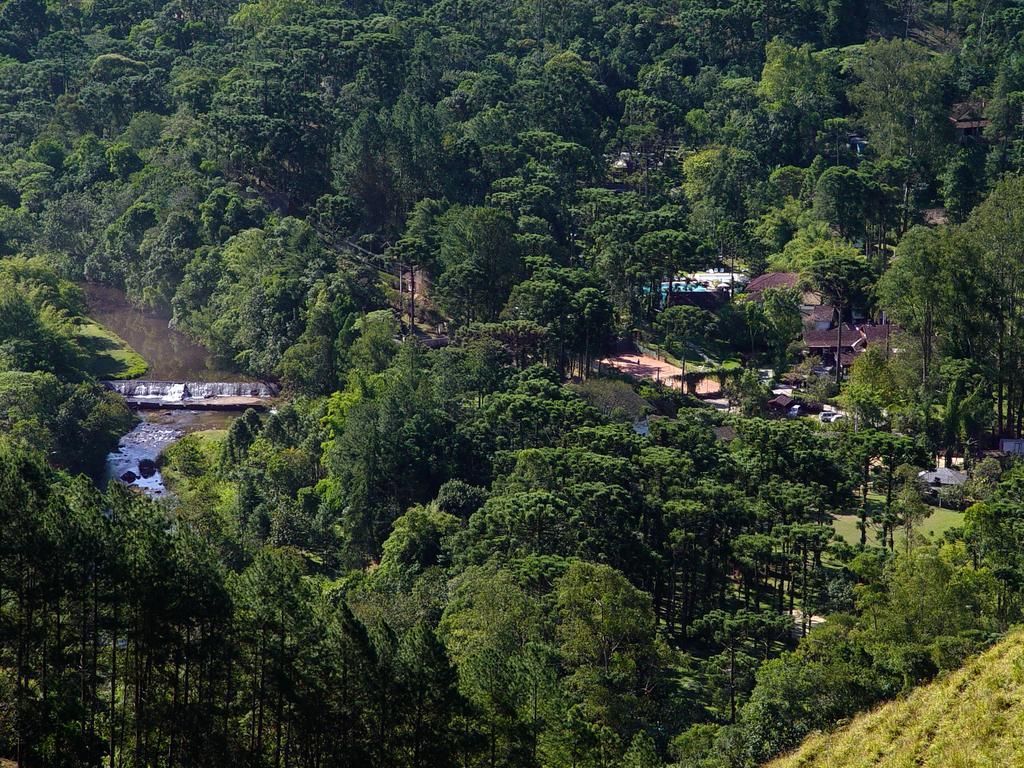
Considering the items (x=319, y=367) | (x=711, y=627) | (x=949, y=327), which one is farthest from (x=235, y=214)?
(x=711, y=627)

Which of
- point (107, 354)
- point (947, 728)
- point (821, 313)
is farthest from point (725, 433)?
point (107, 354)

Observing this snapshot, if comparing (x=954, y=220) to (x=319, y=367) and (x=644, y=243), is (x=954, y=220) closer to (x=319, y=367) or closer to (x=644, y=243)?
(x=644, y=243)

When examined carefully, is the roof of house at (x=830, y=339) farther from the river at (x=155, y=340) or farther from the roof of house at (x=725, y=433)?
the river at (x=155, y=340)

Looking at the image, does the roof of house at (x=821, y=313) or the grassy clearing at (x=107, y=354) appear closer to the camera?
the roof of house at (x=821, y=313)

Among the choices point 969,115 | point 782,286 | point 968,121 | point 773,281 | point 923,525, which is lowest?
point 923,525

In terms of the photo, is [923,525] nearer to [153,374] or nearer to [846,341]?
[846,341]

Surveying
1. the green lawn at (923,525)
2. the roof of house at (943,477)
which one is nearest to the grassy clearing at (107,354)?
the green lawn at (923,525)
